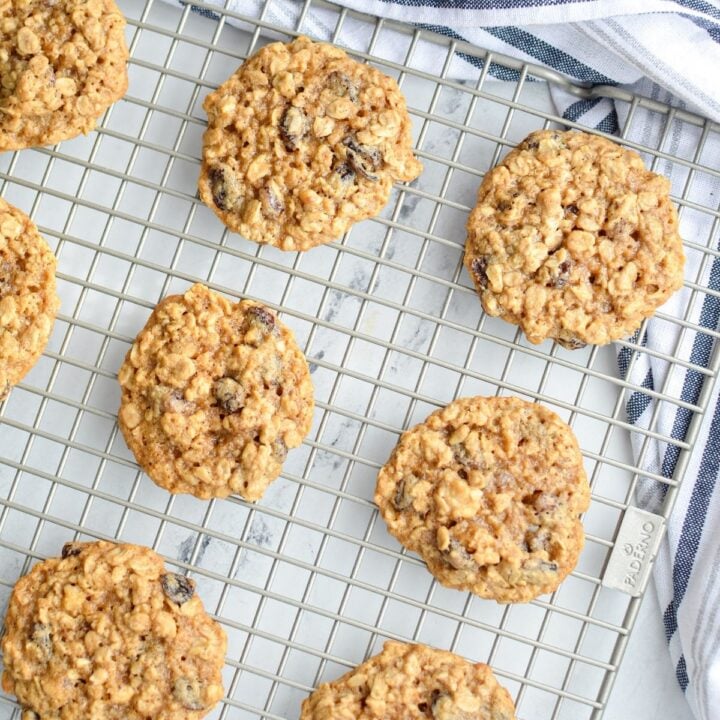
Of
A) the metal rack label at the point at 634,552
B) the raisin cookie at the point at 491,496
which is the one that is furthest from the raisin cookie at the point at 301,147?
the metal rack label at the point at 634,552

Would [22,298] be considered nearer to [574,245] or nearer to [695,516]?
[574,245]

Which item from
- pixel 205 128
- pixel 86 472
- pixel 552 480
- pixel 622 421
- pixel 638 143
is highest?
pixel 638 143

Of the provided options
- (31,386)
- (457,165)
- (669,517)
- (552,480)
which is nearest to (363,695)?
(552,480)

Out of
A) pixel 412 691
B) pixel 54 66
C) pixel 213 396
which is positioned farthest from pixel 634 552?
pixel 54 66

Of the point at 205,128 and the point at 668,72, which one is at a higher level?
the point at 668,72

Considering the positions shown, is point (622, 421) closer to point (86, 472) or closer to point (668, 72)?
point (668, 72)

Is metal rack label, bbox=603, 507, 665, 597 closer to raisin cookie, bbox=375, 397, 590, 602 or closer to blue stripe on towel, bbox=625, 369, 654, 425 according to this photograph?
raisin cookie, bbox=375, 397, 590, 602
